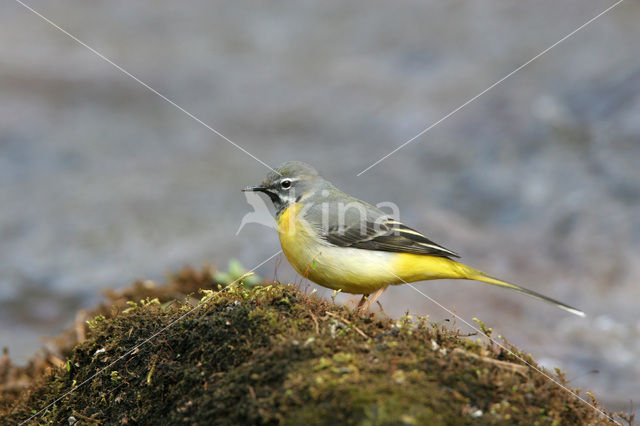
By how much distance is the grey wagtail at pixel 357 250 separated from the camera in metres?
6.11

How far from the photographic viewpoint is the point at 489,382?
3.61 metres

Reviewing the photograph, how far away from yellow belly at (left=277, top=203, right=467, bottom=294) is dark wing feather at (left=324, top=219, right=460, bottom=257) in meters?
0.07

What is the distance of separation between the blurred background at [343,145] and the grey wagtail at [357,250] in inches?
110

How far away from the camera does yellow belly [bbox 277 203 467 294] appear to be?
19.9ft

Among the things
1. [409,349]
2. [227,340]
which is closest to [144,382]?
[227,340]

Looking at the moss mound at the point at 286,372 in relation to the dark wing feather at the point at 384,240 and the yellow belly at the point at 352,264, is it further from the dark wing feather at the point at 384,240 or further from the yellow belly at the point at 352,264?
the dark wing feather at the point at 384,240

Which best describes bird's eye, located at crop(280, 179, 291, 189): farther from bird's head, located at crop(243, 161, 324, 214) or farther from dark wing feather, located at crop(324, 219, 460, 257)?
dark wing feather, located at crop(324, 219, 460, 257)

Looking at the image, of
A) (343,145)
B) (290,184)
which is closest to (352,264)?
(290,184)

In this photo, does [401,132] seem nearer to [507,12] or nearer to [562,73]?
[562,73]

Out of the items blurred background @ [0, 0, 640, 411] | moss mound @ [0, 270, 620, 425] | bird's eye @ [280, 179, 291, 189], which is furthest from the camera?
blurred background @ [0, 0, 640, 411]

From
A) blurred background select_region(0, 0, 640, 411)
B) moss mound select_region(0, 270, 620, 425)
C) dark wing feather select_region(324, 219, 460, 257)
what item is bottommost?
moss mound select_region(0, 270, 620, 425)

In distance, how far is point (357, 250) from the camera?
6.34 meters

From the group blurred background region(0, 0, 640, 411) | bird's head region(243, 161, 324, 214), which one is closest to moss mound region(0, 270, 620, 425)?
bird's head region(243, 161, 324, 214)

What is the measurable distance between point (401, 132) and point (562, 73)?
3.98 metres
